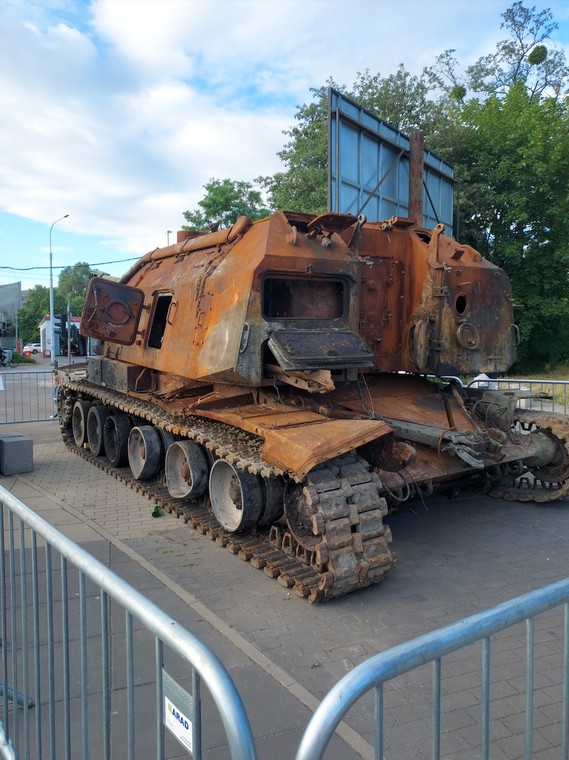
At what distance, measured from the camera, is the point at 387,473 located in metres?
5.89

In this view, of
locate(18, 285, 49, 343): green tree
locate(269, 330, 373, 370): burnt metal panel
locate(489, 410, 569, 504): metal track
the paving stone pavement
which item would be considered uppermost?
locate(18, 285, 49, 343): green tree

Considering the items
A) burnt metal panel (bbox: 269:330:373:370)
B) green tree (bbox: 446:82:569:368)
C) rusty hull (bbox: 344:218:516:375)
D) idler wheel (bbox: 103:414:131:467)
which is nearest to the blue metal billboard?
rusty hull (bbox: 344:218:516:375)

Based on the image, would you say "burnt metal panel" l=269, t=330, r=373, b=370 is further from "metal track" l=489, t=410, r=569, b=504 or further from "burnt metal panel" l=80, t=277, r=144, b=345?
"burnt metal panel" l=80, t=277, r=144, b=345

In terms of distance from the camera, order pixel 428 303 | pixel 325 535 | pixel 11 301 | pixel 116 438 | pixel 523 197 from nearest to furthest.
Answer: pixel 325 535
pixel 428 303
pixel 116 438
pixel 523 197
pixel 11 301

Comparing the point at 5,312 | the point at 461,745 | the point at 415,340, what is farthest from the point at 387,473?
the point at 5,312

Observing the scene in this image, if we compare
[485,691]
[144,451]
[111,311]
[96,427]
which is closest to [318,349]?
[144,451]

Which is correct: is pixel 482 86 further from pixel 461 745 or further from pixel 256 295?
pixel 461 745

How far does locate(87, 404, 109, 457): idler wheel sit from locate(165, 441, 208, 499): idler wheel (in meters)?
2.61

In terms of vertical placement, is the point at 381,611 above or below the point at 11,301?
below

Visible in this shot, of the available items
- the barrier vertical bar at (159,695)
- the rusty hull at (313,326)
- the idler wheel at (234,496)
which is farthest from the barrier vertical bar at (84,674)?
the idler wheel at (234,496)

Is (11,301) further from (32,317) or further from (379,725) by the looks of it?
(379,725)

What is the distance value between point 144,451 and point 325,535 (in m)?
3.86

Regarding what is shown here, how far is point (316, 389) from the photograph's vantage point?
5.82 m

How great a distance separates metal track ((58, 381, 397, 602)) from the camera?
15.9 feet
